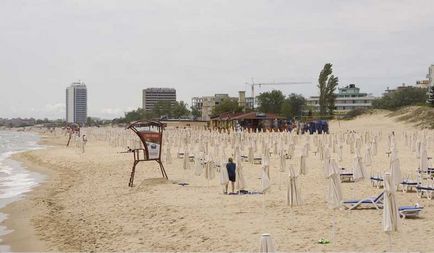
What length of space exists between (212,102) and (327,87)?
9596 cm

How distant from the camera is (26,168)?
120 feet

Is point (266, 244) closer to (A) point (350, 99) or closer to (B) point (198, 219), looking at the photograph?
(B) point (198, 219)

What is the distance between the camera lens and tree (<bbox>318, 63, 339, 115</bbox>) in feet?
237

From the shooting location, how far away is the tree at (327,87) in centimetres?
7231

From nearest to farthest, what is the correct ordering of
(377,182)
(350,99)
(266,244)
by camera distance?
(266,244) < (377,182) < (350,99)

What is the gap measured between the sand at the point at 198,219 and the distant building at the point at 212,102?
7542 centimetres

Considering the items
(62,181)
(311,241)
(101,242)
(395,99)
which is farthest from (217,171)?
(395,99)

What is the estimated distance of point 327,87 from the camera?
72750 mm

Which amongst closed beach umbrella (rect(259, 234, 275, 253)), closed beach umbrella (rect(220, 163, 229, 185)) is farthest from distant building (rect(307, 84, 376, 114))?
closed beach umbrella (rect(259, 234, 275, 253))

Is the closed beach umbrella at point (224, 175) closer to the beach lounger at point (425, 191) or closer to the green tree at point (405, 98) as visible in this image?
the beach lounger at point (425, 191)

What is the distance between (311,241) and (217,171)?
12828mm

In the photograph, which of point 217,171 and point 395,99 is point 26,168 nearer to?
point 217,171

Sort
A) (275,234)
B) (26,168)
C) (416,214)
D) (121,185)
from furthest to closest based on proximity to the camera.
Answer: (26,168)
(121,185)
(416,214)
(275,234)

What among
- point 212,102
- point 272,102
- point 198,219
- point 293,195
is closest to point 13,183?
point 198,219
